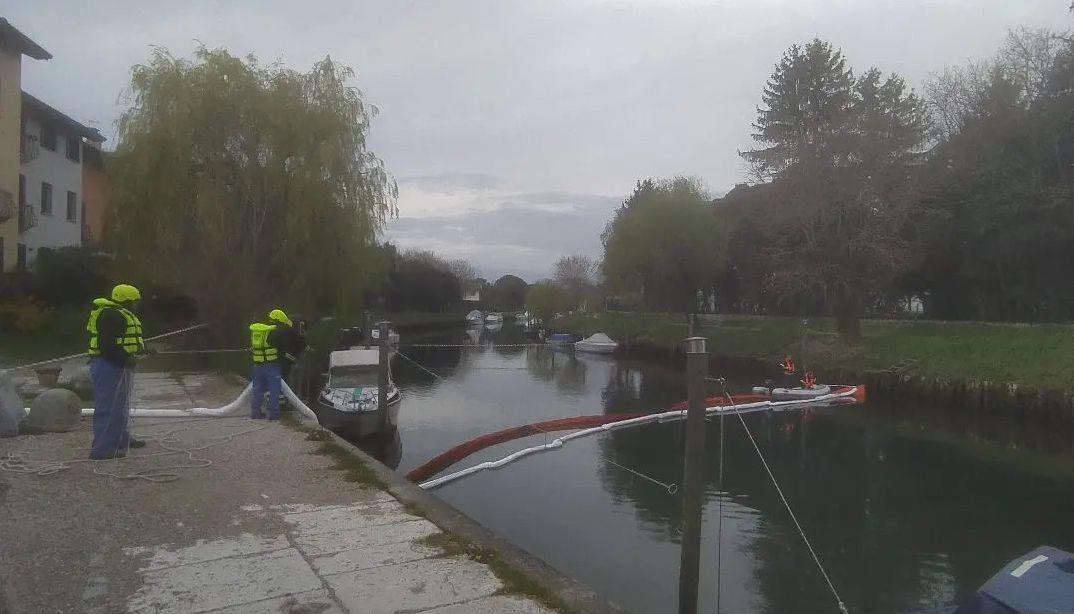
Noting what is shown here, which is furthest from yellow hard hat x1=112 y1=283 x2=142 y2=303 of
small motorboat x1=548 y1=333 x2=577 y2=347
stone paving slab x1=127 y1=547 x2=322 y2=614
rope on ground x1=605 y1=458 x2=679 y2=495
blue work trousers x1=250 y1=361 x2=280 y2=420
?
small motorboat x1=548 y1=333 x2=577 y2=347

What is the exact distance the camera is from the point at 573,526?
40.4 ft

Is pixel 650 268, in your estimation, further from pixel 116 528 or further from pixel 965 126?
pixel 116 528

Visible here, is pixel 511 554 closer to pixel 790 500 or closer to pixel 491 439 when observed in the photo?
pixel 790 500

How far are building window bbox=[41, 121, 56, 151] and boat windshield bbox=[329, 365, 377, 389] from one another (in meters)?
18.8

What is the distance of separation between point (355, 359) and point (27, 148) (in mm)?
17327

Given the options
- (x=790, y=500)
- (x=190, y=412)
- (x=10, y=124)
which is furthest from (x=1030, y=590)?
(x=10, y=124)

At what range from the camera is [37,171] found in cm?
2905

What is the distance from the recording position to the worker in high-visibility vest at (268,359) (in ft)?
37.4

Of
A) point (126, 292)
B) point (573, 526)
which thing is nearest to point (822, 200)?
point (573, 526)

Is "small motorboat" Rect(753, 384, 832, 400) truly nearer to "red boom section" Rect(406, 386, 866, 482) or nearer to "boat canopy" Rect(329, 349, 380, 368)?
"red boom section" Rect(406, 386, 866, 482)

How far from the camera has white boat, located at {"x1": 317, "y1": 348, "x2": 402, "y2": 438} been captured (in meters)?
16.0

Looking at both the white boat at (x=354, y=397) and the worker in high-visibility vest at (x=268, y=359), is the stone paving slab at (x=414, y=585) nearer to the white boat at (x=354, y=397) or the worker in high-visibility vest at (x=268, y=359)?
the worker in high-visibility vest at (x=268, y=359)

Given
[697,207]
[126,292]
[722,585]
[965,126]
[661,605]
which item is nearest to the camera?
[126,292]

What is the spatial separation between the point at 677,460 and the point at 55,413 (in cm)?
1166
